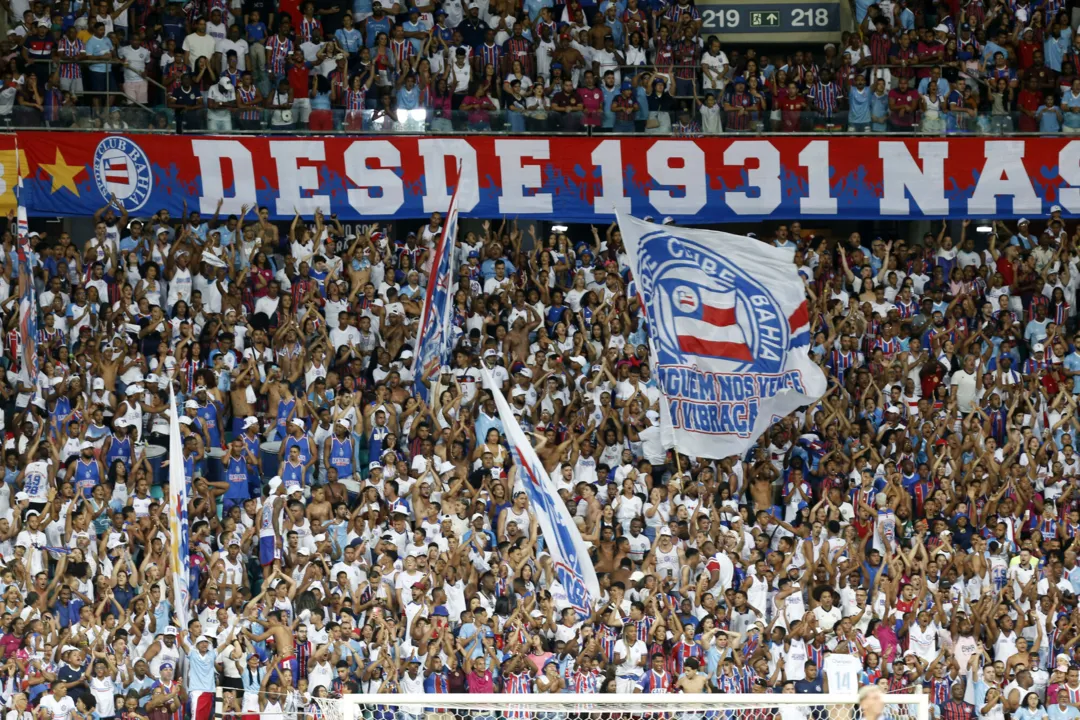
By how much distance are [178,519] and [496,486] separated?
5.01m

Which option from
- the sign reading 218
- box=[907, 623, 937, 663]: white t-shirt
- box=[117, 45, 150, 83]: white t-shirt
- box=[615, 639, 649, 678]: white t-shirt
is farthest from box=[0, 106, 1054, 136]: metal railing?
box=[615, 639, 649, 678]: white t-shirt

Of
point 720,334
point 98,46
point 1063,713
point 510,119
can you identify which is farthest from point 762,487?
point 98,46

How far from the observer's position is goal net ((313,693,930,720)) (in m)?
13.2

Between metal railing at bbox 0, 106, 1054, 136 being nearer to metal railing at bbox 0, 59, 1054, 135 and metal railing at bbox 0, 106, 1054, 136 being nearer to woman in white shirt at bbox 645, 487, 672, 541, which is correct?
metal railing at bbox 0, 59, 1054, 135

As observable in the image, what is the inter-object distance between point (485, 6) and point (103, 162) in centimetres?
601

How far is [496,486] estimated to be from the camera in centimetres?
2058

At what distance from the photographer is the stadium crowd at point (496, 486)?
1870 cm

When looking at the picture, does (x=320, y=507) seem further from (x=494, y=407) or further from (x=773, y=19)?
(x=773, y=19)

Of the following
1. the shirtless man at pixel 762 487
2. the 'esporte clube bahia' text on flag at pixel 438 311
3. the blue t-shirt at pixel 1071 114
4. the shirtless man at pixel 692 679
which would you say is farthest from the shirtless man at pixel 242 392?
the blue t-shirt at pixel 1071 114

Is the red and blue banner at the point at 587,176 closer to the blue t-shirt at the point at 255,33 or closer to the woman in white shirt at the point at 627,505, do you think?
the blue t-shirt at the point at 255,33

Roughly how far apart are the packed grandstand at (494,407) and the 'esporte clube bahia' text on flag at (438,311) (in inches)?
23.0

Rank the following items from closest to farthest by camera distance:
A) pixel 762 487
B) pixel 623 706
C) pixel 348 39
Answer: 1. pixel 623 706
2. pixel 762 487
3. pixel 348 39

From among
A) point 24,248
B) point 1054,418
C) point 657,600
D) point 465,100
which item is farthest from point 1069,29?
point 24,248

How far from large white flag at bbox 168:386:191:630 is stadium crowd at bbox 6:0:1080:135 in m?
9.47
